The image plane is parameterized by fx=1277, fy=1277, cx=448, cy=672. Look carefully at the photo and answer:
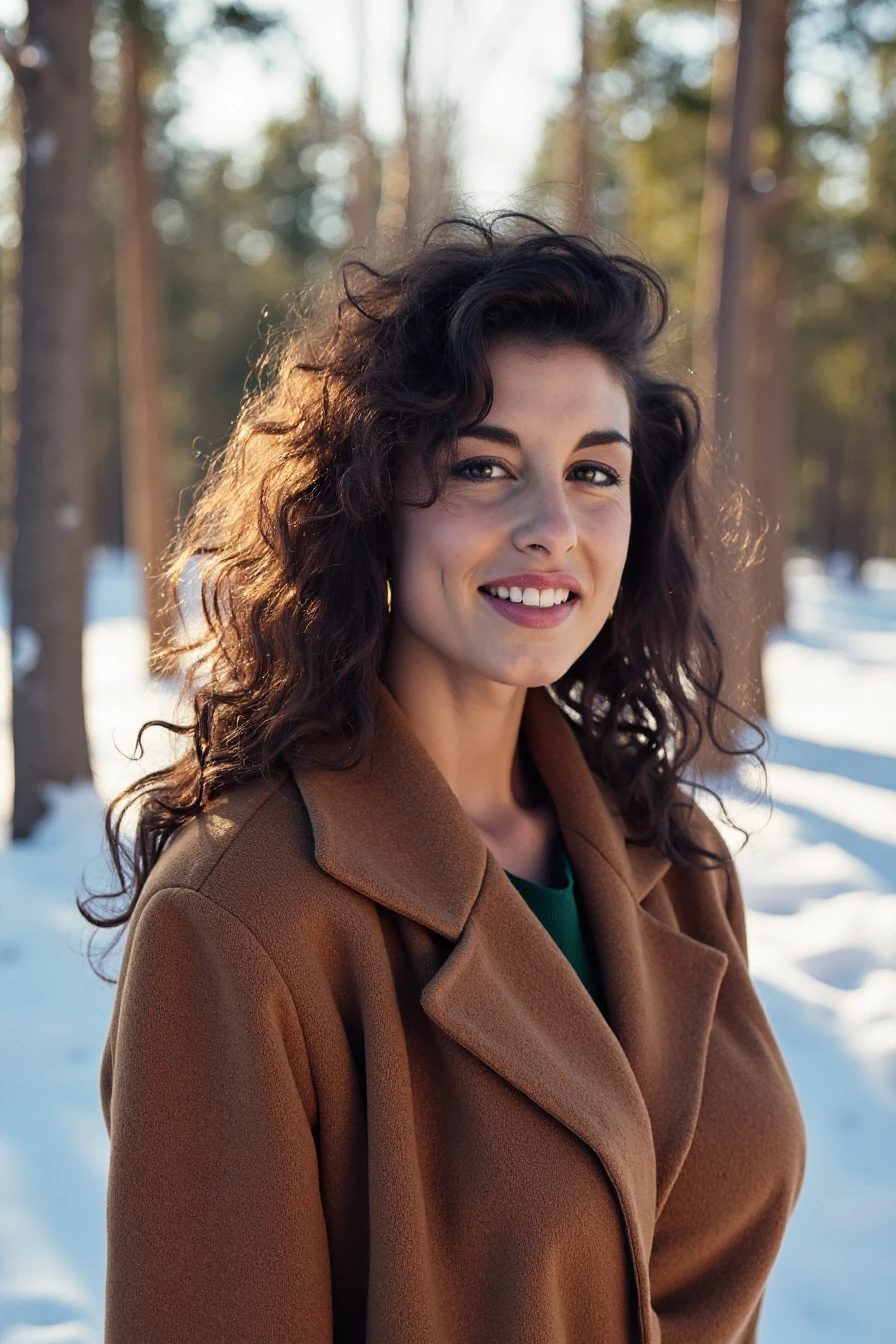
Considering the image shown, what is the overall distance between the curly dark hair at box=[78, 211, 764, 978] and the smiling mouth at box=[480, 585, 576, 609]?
16cm

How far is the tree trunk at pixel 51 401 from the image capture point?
19.7 feet

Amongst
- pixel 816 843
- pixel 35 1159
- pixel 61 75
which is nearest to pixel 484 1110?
pixel 35 1159

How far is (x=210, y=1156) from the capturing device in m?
1.49

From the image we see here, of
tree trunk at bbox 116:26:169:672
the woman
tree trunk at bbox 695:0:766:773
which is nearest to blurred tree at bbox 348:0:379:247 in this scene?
tree trunk at bbox 116:26:169:672

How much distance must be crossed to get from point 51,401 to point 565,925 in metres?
4.95

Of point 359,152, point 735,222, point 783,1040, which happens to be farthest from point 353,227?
point 783,1040

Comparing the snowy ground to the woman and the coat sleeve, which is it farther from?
the coat sleeve

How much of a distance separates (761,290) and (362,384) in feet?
45.7

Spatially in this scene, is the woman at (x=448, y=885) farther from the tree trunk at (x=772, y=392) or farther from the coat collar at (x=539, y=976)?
the tree trunk at (x=772, y=392)

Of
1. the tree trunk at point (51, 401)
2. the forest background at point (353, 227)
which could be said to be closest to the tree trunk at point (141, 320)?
the forest background at point (353, 227)

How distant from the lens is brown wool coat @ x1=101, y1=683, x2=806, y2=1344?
1490 mm

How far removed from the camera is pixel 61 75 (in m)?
6.01

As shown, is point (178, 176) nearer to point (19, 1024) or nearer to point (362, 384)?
point (19, 1024)

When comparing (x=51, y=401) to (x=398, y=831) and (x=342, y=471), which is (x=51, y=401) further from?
(x=398, y=831)
